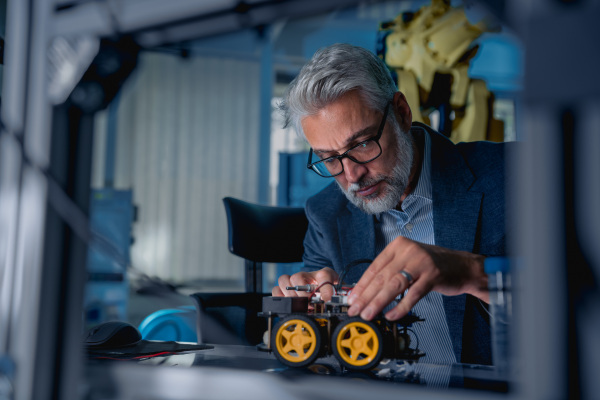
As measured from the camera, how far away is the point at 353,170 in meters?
1.19

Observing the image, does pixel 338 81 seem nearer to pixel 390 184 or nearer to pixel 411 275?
pixel 390 184

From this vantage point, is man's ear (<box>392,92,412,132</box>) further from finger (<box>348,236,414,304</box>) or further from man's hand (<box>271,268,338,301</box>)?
finger (<box>348,236,414,304</box>)

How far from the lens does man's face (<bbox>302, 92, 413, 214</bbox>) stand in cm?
Result: 117

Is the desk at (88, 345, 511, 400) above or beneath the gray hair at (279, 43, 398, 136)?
beneath

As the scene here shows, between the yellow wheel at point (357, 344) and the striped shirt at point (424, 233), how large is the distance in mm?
691

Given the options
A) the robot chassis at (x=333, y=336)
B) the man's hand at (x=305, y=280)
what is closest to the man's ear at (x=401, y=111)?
the man's hand at (x=305, y=280)

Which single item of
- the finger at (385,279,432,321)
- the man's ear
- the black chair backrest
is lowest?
the finger at (385,279,432,321)

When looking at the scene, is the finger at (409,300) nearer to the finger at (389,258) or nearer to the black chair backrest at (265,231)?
the finger at (389,258)

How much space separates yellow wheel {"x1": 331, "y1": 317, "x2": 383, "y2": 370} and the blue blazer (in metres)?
0.71

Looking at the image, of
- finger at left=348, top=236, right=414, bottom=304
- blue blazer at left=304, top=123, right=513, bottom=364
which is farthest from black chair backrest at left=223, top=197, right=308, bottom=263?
finger at left=348, top=236, right=414, bottom=304

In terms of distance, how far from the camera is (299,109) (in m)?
1.24

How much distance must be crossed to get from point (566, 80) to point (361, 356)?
1.30ft

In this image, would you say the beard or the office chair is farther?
the office chair

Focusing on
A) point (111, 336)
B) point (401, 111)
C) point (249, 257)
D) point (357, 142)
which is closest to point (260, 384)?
point (111, 336)
